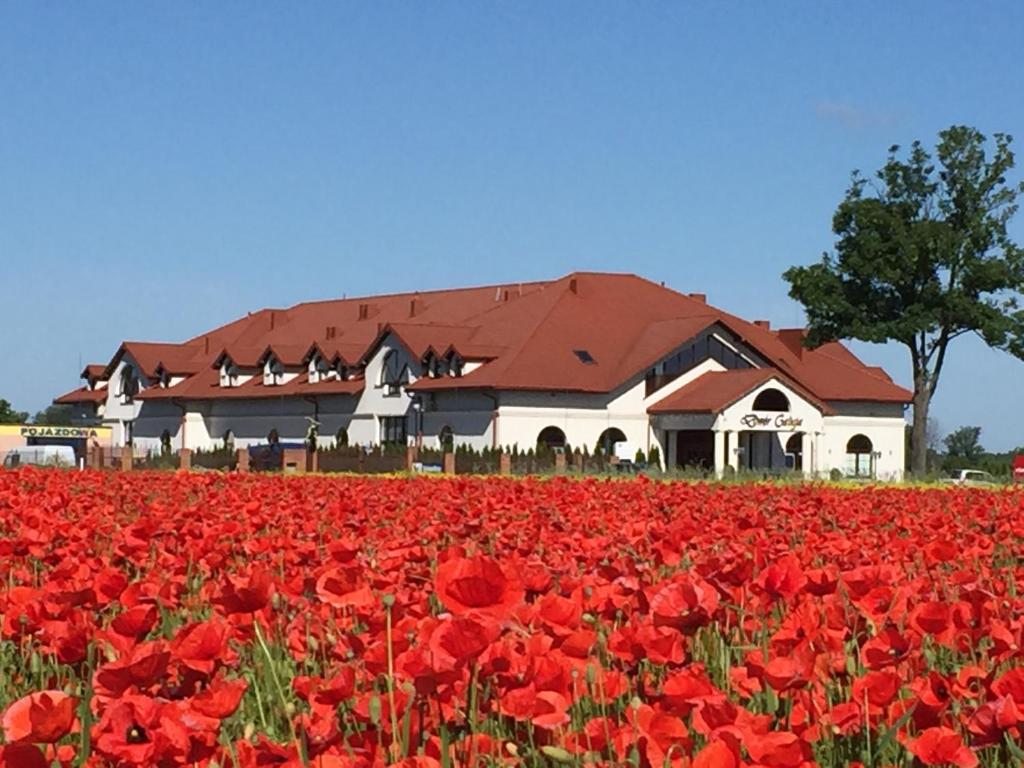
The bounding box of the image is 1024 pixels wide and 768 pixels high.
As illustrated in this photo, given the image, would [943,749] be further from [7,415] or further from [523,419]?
[7,415]

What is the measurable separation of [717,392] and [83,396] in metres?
42.1

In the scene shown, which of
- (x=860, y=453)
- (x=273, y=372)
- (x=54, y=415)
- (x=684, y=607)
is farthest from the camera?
(x=54, y=415)

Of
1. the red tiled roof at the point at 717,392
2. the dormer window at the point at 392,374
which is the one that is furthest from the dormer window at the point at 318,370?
the red tiled roof at the point at 717,392

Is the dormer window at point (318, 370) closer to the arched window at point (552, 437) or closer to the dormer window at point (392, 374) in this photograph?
the dormer window at point (392, 374)

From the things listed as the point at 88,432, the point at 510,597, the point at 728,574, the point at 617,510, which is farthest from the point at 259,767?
the point at 88,432

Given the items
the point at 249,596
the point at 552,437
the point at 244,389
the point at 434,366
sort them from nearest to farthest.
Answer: the point at 249,596
the point at 552,437
the point at 434,366
the point at 244,389

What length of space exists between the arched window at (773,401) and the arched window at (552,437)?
25.3ft

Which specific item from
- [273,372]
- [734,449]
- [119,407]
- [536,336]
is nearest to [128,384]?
[119,407]

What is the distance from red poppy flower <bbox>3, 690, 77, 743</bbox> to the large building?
55.1m

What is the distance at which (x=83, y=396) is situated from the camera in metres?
90.5

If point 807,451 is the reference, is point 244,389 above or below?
above

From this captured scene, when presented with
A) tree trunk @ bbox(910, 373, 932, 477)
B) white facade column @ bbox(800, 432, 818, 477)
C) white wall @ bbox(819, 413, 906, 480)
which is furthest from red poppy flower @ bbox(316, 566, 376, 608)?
white wall @ bbox(819, 413, 906, 480)

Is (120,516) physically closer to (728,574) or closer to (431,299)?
(728,574)

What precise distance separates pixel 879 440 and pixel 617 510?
2365 inches
